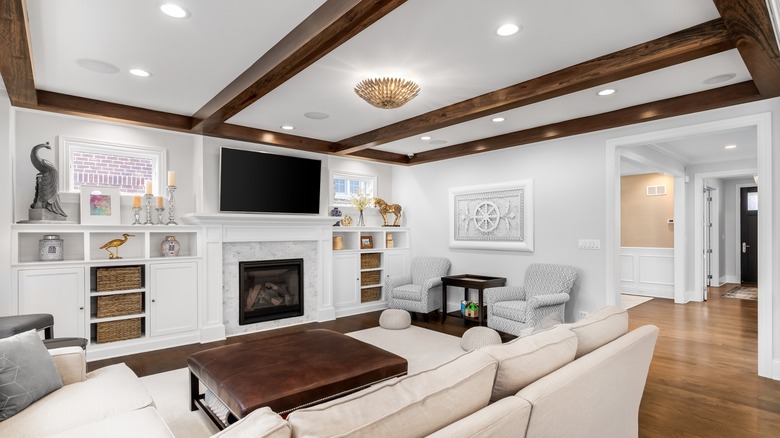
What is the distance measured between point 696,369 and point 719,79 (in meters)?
2.56

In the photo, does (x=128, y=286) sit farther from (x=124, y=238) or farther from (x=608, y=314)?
(x=608, y=314)

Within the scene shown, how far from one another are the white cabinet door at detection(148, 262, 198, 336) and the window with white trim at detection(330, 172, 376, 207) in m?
2.41

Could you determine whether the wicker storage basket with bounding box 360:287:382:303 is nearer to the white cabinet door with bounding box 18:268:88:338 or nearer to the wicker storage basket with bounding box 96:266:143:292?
the wicker storage basket with bounding box 96:266:143:292

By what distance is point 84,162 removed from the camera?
419 cm

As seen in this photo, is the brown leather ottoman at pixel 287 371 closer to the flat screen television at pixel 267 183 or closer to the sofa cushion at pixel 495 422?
the sofa cushion at pixel 495 422

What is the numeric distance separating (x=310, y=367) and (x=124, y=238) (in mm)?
3095

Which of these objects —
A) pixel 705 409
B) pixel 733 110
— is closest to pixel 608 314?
pixel 705 409

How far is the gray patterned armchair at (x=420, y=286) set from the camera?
18.2ft

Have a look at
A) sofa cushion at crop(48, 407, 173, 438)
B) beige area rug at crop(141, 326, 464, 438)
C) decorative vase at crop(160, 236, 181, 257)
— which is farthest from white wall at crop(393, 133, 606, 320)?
sofa cushion at crop(48, 407, 173, 438)

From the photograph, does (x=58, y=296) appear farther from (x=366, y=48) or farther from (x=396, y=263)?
(x=396, y=263)

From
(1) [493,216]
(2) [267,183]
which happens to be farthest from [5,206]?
(1) [493,216]

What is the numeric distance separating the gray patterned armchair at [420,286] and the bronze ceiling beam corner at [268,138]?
7.39 ft

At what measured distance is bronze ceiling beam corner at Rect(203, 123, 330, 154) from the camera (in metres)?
4.74

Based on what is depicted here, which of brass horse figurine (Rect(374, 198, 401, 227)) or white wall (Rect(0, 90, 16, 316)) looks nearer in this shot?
white wall (Rect(0, 90, 16, 316))
